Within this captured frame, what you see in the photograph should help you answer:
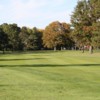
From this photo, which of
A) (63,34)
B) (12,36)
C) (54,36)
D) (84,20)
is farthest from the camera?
(63,34)

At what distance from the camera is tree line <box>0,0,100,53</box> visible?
9881cm

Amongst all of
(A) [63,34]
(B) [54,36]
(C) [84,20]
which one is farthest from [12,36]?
(C) [84,20]

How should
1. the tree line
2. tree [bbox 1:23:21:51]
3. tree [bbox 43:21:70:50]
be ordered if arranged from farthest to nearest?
tree [bbox 43:21:70:50], tree [bbox 1:23:21:51], the tree line

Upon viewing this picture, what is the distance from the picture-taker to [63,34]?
16225 cm

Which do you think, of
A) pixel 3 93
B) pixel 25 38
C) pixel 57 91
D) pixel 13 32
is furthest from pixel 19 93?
pixel 25 38

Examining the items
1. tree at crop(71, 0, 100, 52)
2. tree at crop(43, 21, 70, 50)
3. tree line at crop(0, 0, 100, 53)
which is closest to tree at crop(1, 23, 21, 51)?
tree line at crop(0, 0, 100, 53)

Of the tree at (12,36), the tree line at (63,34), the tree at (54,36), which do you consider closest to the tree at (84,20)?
the tree line at (63,34)

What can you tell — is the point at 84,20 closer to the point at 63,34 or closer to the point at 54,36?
the point at 54,36

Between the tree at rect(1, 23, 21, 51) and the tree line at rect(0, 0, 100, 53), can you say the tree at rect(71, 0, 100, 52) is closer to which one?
the tree line at rect(0, 0, 100, 53)

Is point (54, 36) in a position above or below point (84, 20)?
below

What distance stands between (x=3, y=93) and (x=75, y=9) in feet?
297

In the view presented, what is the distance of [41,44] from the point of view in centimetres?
17500

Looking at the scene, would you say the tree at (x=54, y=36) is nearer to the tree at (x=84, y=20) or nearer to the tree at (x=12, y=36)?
the tree at (x=12, y=36)

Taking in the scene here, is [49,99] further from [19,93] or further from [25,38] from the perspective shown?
[25,38]
